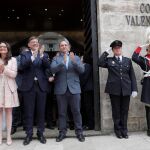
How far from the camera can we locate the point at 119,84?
657 cm

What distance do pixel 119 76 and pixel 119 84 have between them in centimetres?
17

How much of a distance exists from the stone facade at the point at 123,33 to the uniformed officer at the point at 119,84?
0.44 m

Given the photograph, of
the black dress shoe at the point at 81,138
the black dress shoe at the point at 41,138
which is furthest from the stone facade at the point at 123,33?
the black dress shoe at the point at 41,138

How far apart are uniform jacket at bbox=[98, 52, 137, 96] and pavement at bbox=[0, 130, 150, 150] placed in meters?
0.94

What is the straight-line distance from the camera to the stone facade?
7.14 meters

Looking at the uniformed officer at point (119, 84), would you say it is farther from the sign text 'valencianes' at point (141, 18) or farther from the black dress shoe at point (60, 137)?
the black dress shoe at point (60, 137)

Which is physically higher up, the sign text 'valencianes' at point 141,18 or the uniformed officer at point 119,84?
the sign text 'valencianes' at point 141,18

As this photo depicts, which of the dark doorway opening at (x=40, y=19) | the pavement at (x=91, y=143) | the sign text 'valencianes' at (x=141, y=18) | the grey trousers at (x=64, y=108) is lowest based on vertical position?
the pavement at (x=91, y=143)

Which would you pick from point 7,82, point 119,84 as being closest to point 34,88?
point 7,82

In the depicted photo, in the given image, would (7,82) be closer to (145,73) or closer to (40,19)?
(145,73)

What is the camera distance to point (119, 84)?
21.6ft

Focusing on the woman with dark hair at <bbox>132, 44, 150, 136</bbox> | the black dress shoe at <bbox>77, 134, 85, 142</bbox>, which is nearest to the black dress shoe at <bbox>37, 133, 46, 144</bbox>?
the black dress shoe at <bbox>77, 134, 85, 142</bbox>

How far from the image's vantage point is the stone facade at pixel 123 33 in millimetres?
7145

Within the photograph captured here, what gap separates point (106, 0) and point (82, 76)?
5.78 ft
